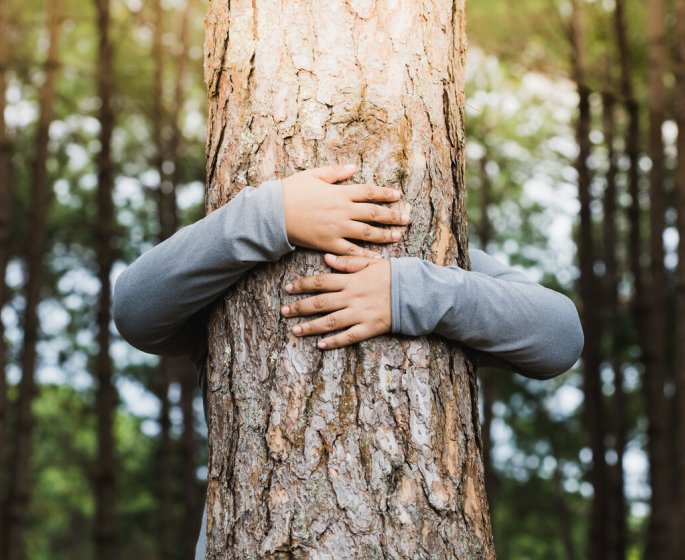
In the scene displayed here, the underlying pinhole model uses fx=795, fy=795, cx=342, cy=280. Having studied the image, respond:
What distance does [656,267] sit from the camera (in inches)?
276

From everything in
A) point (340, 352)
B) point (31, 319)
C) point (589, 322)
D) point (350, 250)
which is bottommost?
point (340, 352)

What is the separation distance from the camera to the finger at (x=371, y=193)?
164 centimetres

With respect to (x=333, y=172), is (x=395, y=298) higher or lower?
lower

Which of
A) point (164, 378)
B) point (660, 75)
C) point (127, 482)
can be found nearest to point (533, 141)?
point (660, 75)

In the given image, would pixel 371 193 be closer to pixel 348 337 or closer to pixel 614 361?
pixel 348 337

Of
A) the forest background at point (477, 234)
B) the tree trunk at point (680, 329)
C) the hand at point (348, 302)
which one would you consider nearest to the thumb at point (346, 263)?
the hand at point (348, 302)

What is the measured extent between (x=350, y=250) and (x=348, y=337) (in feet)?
0.60

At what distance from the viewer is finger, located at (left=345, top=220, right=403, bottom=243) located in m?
1.63

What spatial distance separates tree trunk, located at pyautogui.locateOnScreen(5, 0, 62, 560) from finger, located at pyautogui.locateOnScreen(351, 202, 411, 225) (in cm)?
707

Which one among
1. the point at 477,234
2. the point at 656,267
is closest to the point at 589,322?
the point at 656,267

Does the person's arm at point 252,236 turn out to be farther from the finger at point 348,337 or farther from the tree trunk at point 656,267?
the tree trunk at point 656,267

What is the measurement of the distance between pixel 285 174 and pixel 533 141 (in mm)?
10288

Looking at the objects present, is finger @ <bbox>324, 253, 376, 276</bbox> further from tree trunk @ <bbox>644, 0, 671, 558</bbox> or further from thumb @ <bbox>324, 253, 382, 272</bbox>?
tree trunk @ <bbox>644, 0, 671, 558</bbox>

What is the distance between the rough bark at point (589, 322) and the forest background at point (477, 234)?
0.08 feet
